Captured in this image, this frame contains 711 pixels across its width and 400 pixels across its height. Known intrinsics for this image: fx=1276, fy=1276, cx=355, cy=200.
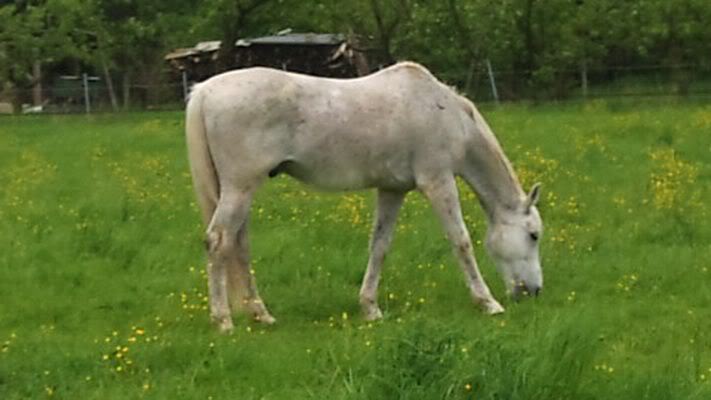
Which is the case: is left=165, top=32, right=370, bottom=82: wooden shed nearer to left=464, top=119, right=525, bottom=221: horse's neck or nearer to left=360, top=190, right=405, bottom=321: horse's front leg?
left=464, top=119, right=525, bottom=221: horse's neck

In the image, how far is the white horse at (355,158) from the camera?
346 inches

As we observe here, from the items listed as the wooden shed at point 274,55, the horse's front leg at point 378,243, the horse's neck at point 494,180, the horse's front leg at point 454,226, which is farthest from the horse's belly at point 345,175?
the wooden shed at point 274,55

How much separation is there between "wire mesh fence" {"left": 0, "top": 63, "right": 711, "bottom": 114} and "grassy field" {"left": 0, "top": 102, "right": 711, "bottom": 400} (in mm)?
15149

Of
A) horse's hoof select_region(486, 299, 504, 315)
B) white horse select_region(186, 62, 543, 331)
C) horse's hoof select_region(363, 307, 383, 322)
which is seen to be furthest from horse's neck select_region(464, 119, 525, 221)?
horse's hoof select_region(363, 307, 383, 322)

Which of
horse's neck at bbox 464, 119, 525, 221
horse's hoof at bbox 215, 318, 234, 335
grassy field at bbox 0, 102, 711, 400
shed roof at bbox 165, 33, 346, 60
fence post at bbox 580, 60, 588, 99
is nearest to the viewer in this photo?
grassy field at bbox 0, 102, 711, 400

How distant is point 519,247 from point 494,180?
558 mm

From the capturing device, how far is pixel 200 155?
29.2 ft

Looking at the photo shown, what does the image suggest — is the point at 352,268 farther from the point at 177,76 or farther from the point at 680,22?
the point at 177,76

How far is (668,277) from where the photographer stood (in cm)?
1001

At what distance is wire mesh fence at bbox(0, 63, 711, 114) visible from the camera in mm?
33844

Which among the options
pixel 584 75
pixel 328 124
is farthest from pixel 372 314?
pixel 584 75

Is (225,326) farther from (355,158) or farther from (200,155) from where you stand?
(355,158)

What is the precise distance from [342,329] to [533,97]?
2758 centimetres

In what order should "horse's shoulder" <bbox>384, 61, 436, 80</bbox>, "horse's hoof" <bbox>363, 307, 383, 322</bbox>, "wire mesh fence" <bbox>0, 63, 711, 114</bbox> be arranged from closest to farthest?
"horse's hoof" <bbox>363, 307, 383, 322</bbox>
"horse's shoulder" <bbox>384, 61, 436, 80</bbox>
"wire mesh fence" <bbox>0, 63, 711, 114</bbox>
